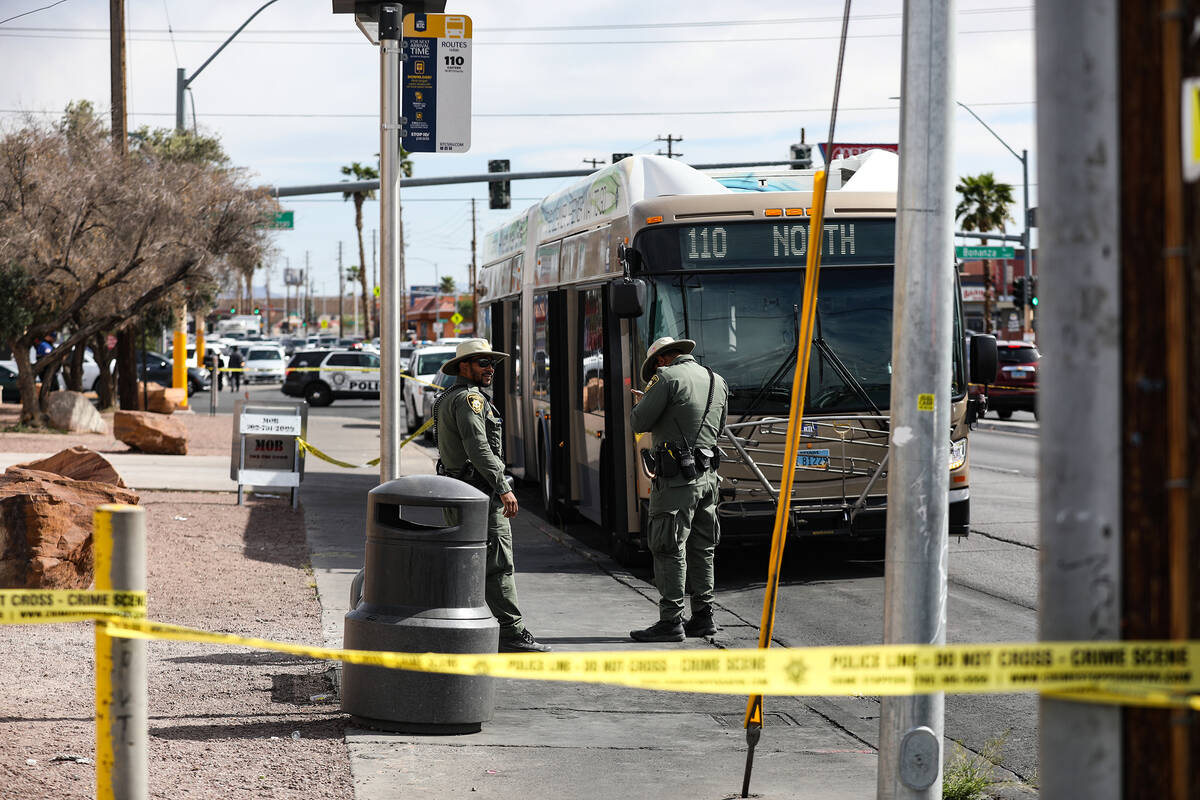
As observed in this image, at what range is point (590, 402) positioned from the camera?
41.6 ft

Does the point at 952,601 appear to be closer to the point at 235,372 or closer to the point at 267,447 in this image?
the point at 267,447

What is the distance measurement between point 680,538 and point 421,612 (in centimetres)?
269

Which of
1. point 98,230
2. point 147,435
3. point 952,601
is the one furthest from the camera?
point 98,230

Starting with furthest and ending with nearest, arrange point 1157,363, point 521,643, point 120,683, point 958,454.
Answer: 1. point 958,454
2. point 521,643
3. point 120,683
4. point 1157,363

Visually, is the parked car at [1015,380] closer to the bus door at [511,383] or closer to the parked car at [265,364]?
the bus door at [511,383]

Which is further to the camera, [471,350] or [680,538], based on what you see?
[680,538]

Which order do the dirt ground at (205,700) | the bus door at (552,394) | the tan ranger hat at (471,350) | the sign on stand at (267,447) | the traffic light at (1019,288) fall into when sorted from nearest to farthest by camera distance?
the dirt ground at (205,700) < the tan ranger hat at (471,350) < the bus door at (552,394) < the sign on stand at (267,447) < the traffic light at (1019,288)

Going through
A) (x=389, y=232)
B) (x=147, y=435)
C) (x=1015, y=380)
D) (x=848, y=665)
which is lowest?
(x=147, y=435)

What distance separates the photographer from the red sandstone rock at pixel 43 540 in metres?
8.94

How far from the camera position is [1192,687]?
2.49 meters

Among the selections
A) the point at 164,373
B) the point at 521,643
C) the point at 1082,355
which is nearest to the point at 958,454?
the point at 521,643

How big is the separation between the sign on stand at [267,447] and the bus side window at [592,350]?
4142 millimetres

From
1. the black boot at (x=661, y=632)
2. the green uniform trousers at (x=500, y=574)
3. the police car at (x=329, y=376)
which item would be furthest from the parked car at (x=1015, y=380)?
the green uniform trousers at (x=500, y=574)

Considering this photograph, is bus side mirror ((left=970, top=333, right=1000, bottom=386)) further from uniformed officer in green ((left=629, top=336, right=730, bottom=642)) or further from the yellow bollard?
the yellow bollard
